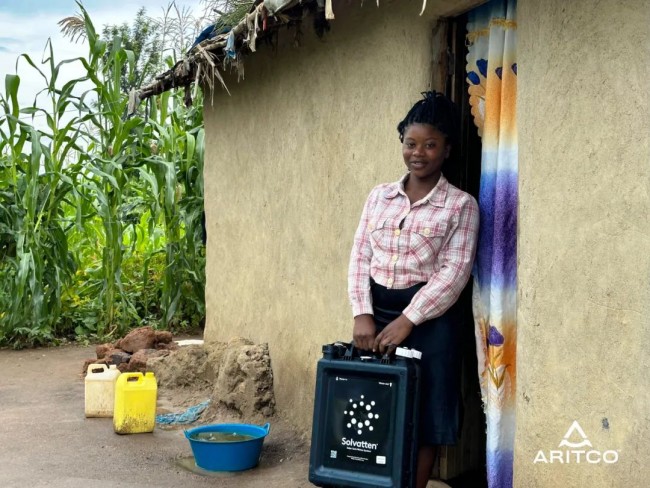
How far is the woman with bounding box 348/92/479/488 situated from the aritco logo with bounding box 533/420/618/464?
15.7 inches

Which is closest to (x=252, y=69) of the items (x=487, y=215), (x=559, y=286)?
(x=487, y=215)

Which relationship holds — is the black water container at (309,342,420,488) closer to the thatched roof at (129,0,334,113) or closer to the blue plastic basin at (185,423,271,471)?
the blue plastic basin at (185,423,271,471)

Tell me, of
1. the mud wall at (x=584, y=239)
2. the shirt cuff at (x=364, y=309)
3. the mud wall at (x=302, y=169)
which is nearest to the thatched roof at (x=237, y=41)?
the mud wall at (x=302, y=169)

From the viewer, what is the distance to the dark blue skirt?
10.3ft

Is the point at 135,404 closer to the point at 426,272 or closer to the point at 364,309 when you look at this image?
the point at 364,309

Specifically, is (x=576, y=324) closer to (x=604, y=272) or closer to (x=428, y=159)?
(x=604, y=272)

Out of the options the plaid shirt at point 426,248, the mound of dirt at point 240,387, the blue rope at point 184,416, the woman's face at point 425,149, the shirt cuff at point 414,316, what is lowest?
the blue rope at point 184,416

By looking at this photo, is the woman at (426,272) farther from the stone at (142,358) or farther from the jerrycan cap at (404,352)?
the stone at (142,358)

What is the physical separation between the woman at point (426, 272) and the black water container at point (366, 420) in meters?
0.11

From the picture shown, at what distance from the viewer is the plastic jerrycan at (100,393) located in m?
5.50

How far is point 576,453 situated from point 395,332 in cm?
78

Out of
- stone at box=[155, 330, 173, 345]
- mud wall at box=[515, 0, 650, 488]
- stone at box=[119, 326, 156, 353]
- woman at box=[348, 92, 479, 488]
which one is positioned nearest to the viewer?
mud wall at box=[515, 0, 650, 488]

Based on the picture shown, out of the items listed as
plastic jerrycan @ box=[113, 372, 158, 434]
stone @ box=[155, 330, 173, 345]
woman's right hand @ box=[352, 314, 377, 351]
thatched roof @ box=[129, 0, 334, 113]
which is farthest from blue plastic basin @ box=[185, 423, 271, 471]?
stone @ box=[155, 330, 173, 345]

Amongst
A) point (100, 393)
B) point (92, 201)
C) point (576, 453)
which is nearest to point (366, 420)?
point (576, 453)
